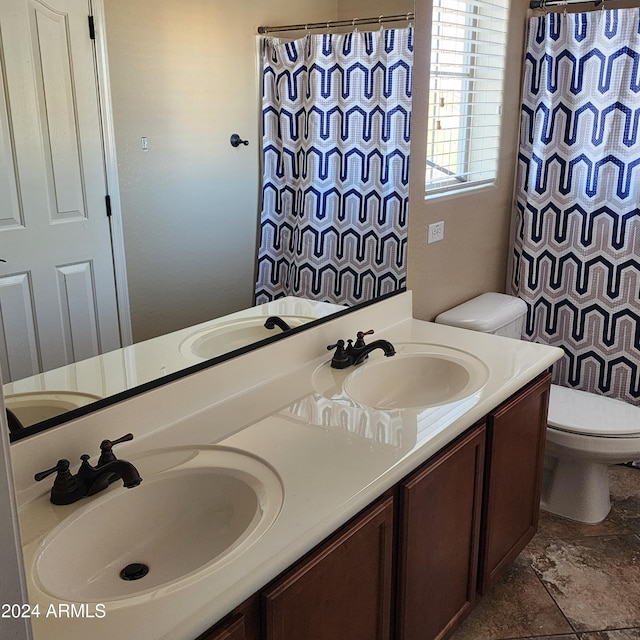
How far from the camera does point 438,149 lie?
2650 mm

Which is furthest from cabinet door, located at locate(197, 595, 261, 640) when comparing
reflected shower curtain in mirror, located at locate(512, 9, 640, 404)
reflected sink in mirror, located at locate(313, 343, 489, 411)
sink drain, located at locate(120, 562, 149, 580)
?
reflected shower curtain in mirror, located at locate(512, 9, 640, 404)

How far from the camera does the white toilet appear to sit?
8.43 feet

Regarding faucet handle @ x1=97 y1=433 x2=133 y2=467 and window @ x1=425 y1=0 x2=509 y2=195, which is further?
window @ x1=425 y1=0 x2=509 y2=195

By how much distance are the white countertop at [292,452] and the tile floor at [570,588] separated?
0.84 metres

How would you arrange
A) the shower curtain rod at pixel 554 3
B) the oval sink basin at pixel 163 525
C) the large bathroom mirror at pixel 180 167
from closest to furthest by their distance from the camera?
the oval sink basin at pixel 163 525 → the large bathroom mirror at pixel 180 167 → the shower curtain rod at pixel 554 3

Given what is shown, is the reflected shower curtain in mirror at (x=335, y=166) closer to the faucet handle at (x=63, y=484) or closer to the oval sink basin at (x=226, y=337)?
the oval sink basin at (x=226, y=337)

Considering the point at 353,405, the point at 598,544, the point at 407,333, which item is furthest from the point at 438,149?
the point at 598,544

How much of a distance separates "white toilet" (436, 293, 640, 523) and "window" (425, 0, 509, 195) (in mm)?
550

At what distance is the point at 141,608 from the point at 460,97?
229 cm

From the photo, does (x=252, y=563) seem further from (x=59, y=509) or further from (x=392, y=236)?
(x=392, y=236)

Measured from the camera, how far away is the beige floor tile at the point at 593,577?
2.26 m

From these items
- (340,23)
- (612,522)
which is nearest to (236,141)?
(340,23)

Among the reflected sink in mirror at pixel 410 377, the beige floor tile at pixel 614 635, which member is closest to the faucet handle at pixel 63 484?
the reflected sink in mirror at pixel 410 377

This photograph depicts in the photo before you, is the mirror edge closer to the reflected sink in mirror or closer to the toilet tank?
the reflected sink in mirror
